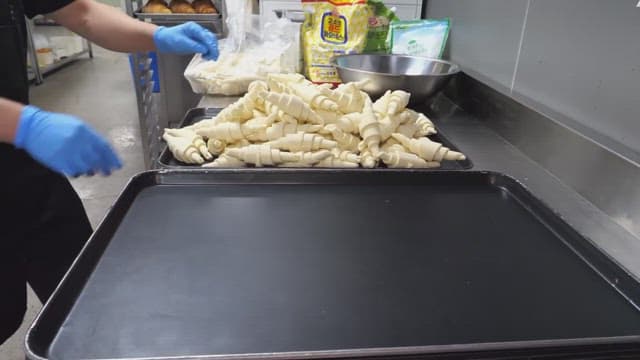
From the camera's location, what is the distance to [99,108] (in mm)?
3789

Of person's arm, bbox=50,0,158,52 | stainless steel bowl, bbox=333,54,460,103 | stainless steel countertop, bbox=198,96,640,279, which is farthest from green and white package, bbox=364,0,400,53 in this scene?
person's arm, bbox=50,0,158,52

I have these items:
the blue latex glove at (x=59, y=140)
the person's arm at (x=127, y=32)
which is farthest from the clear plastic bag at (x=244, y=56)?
the blue latex glove at (x=59, y=140)

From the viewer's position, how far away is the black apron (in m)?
0.98

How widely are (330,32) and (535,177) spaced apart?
80 centimetres

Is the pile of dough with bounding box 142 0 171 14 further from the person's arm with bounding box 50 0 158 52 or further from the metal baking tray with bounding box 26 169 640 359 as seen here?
the metal baking tray with bounding box 26 169 640 359

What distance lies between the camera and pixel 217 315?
0.51 m

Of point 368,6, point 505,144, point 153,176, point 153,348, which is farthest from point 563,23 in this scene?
point 153,348

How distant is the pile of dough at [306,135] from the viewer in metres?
0.89

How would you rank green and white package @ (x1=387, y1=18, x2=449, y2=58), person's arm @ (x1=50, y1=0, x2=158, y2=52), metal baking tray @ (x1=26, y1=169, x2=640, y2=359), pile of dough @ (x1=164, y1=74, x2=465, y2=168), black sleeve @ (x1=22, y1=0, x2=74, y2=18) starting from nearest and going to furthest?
1. metal baking tray @ (x1=26, y1=169, x2=640, y2=359)
2. pile of dough @ (x1=164, y1=74, x2=465, y2=168)
3. black sleeve @ (x1=22, y1=0, x2=74, y2=18)
4. person's arm @ (x1=50, y1=0, x2=158, y2=52)
5. green and white package @ (x1=387, y1=18, x2=449, y2=58)

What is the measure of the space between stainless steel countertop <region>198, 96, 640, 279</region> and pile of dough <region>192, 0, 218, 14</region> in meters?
0.82

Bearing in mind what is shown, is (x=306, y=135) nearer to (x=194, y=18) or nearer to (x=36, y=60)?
(x=194, y=18)

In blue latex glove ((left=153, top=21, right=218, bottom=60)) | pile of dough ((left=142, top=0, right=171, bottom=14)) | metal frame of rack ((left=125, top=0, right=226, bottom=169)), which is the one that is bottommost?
metal frame of rack ((left=125, top=0, right=226, bottom=169))

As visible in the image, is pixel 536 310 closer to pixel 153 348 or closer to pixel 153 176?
pixel 153 348

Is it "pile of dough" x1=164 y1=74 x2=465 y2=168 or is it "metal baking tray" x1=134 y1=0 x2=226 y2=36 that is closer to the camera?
"pile of dough" x1=164 y1=74 x2=465 y2=168
